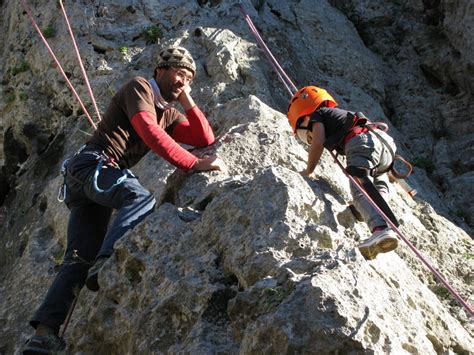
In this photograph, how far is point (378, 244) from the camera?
4977 millimetres

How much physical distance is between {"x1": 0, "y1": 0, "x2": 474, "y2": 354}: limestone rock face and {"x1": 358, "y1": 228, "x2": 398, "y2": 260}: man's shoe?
0.25 ft

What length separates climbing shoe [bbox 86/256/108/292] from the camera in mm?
4871

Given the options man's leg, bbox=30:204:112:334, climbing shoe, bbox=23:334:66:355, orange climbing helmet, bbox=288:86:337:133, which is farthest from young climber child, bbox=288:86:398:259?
climbing shoe, bbox=23:334:66:355

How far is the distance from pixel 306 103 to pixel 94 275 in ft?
9.28

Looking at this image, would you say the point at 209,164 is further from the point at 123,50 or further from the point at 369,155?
the point at 123,50

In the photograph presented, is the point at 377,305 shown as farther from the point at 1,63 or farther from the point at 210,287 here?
the point at 1,63

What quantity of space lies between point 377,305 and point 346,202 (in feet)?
6.09

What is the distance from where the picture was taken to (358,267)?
4242 mm

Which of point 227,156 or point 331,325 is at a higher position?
point 331,325

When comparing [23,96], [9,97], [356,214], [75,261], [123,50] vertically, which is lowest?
[9,97]

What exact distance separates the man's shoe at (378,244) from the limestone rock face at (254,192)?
0.08 m

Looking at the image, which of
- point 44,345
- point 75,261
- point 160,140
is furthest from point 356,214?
point 44,345

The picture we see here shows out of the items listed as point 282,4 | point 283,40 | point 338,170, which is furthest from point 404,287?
point 282,4

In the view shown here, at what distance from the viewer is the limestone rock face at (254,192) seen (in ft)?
13.5
